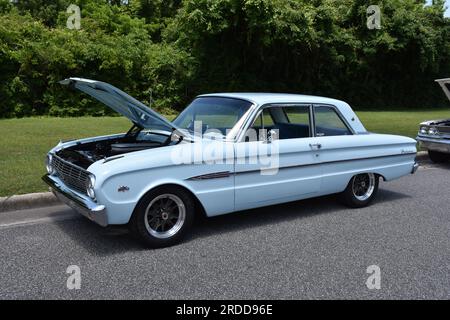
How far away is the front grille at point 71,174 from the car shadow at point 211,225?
1.62 ft

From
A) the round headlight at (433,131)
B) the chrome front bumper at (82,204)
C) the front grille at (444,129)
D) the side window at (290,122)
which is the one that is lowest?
the chrome front bumper at (82,204)

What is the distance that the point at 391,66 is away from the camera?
26.0 metres

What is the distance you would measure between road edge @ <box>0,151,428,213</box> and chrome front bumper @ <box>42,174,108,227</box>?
1.00m

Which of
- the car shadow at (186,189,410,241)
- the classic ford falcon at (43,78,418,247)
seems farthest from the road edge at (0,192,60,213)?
the car shadow at (186,189,410,241)

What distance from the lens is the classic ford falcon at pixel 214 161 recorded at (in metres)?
4.12

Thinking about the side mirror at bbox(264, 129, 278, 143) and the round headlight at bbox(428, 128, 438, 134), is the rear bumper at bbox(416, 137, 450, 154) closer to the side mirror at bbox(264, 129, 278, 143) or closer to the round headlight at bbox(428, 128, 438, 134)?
the round headlight at bbox(428, 128, 438, 134)

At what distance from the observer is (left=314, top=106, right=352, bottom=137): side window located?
217 inches

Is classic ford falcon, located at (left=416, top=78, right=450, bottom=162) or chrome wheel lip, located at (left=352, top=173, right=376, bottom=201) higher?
classic ford falcon, located at (left=416, top=78, right=450, bottom=162)

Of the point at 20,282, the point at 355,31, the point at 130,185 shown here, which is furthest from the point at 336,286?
the point at 355,31

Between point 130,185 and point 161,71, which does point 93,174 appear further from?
point 161,71

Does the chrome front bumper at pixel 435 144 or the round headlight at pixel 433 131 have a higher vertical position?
the round headlight at pixel 433 131

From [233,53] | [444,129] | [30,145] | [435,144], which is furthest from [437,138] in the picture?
[233,53]

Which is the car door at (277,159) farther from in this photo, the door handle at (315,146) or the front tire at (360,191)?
the front tire at (360,191)

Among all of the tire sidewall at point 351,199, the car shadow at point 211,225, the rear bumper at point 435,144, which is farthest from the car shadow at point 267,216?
the rear bumper at point 435,144
